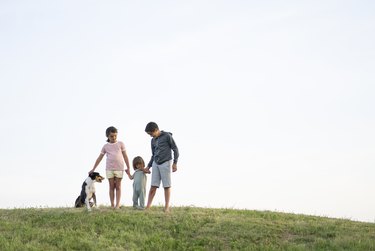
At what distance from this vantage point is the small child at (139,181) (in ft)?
54.7

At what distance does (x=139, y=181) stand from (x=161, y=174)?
0.98 meters

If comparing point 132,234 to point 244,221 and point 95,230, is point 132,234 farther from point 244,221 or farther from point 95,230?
point 244,221

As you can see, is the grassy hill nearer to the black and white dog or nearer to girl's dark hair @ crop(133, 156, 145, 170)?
the black and white dog

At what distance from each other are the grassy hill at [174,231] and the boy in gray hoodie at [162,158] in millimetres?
830

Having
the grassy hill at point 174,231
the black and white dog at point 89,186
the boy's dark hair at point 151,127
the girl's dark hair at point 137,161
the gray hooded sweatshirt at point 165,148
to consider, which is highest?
the boy's dark hair at point 151,127

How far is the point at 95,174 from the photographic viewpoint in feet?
51.9

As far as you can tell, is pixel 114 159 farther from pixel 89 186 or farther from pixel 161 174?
pixel 161 174

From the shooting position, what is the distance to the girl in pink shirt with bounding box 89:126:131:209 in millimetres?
16281

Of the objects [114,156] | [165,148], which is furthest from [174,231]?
[114,156]

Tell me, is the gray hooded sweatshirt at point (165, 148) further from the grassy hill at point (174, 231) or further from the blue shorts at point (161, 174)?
the grassy hill at point (174, 231)

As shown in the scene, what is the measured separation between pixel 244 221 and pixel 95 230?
13.3 feet

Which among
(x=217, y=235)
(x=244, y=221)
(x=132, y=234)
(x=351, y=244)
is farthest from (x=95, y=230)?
(x=351, y=244)

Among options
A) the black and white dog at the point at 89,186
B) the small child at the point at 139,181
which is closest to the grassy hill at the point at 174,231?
the black and white dog at the point at 89,186

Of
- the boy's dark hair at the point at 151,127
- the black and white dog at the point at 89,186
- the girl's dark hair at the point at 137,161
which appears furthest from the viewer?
the girl's dark hair at the point at 137,161
